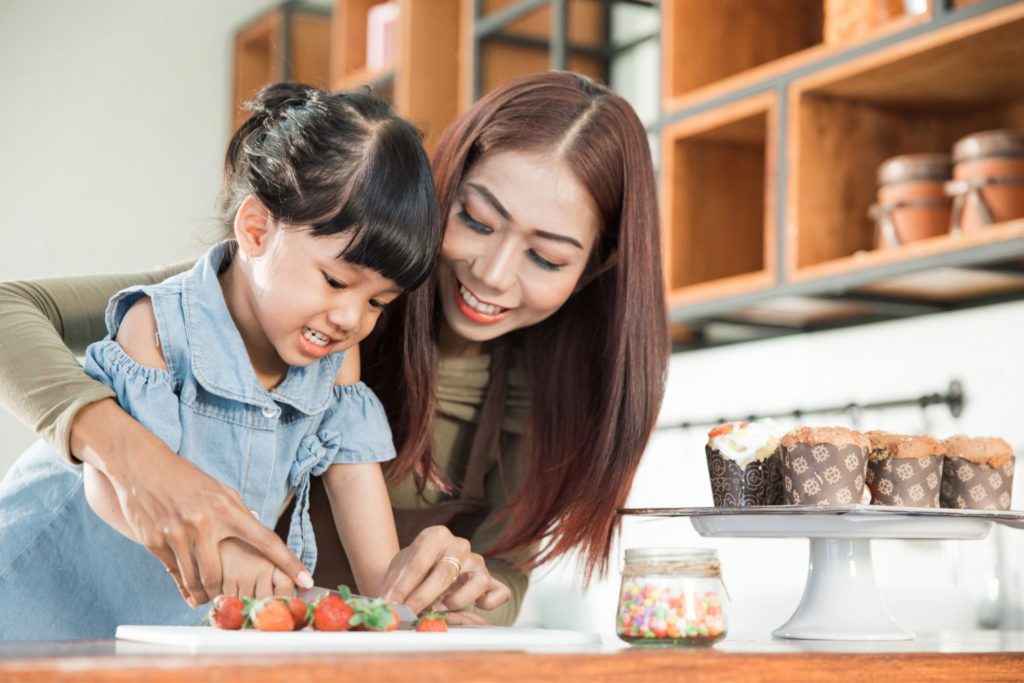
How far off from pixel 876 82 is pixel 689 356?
0.84 metres

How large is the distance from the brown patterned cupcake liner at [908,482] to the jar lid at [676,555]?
16.7 inches

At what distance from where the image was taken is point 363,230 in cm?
126

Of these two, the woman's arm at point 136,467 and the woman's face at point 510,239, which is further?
the woman's face at point 510,239

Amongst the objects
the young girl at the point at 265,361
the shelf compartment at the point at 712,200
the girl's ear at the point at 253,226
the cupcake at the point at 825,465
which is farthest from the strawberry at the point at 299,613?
the shelf compartment at the point at 712,200

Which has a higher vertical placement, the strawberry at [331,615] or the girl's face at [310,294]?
the girl's face at [310,294]

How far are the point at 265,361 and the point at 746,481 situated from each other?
54cm

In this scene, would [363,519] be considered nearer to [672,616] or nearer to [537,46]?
[672,616]

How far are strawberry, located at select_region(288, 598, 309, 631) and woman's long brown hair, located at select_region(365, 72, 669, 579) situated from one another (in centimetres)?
62

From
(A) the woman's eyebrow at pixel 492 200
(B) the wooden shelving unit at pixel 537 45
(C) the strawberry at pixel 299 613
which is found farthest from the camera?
(B) the wooden shelving unit at pixel 537 45

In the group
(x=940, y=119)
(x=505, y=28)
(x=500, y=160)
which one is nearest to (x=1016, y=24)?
(x=940, y=119)

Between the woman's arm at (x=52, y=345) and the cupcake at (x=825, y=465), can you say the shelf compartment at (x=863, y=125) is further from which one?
the woman's arm at (x=52, y=345)

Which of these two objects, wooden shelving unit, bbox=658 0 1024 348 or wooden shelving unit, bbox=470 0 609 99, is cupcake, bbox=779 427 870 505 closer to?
wooden shelving unit, bbox=658 0 1024 348

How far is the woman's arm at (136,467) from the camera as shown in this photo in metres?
1.01

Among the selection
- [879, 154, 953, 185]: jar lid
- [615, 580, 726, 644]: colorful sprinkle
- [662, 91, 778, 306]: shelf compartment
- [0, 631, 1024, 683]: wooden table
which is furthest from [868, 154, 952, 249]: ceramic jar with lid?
[615, 580, 726, 644]: colorful sprinkle
